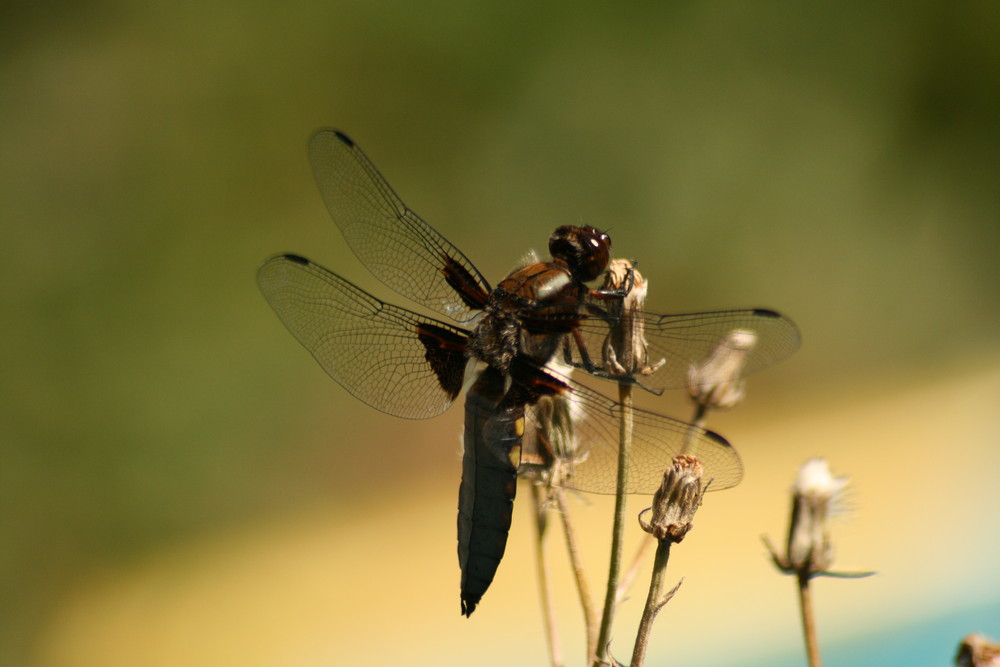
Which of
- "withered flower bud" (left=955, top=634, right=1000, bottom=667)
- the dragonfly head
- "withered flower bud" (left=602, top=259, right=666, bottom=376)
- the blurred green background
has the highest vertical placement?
the blurred green background

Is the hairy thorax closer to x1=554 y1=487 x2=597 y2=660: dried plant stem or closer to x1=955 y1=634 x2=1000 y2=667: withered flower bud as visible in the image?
x1=554 y1=487 x2=597 y2=660: dried plant stem

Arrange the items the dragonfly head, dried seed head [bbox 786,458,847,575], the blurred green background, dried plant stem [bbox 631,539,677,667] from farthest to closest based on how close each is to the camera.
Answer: the blurred green background, the dragonfly head, dried seed head [bbox 786,458,847,575], dried plant stem [bbox 631,539,677,667]

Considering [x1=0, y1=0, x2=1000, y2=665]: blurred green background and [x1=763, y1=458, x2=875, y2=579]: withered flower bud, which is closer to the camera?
[x1=763, y1=458, x2=875, y2=579]: withered flower bud

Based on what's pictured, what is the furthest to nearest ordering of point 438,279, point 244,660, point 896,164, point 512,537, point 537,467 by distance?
point 896,164 → point 512,537 → point 244,660 → point 438,279 → point 537,467

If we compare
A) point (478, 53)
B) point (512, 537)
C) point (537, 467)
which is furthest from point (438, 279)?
point (478, 53)

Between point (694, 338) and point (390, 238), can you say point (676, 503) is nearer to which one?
point (694, 338)

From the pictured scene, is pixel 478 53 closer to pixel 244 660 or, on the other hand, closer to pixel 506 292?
pixel 506 292

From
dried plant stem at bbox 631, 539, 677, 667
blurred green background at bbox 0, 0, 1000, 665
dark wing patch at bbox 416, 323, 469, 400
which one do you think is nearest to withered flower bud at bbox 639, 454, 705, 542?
dried plant stem at bbox 631, 539, 677, 667
